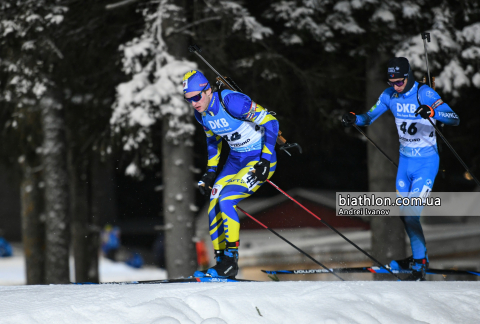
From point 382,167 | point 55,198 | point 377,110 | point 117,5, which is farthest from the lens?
point 55,198

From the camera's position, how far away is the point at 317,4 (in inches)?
361

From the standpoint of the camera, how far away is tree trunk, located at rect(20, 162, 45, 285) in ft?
42.4

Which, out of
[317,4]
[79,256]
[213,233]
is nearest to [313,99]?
[317,4]

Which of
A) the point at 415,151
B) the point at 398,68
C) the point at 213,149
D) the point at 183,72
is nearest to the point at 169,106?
the point at 183,72

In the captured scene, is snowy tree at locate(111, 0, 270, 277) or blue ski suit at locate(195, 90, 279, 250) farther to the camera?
snowy tree at locate(111, 0, 270, 277)

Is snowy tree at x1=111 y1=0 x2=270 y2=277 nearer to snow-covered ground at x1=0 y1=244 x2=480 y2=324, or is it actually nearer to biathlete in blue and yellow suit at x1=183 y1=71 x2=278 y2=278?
biathlete in blue and yellow suit at x1=183 y1=71 x2=278 y2=278

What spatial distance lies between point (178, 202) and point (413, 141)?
4.05 m

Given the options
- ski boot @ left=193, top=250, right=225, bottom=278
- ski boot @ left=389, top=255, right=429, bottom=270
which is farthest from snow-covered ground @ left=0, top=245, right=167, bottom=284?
ski boot @ left=193, top=250, right=225, bottom=278

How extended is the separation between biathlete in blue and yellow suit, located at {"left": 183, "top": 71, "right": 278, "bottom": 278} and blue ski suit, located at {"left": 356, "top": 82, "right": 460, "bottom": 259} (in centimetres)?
134

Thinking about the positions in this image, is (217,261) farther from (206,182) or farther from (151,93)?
(151,93)

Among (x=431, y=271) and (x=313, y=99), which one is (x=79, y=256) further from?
(x=431, y=271)

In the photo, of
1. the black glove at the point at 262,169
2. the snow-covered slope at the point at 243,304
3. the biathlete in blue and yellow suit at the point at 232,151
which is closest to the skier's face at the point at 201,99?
the biathlete in blue and yellow suit at the point at 232,151

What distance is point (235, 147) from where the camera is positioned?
6266mm

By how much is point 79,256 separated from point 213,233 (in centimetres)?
891
